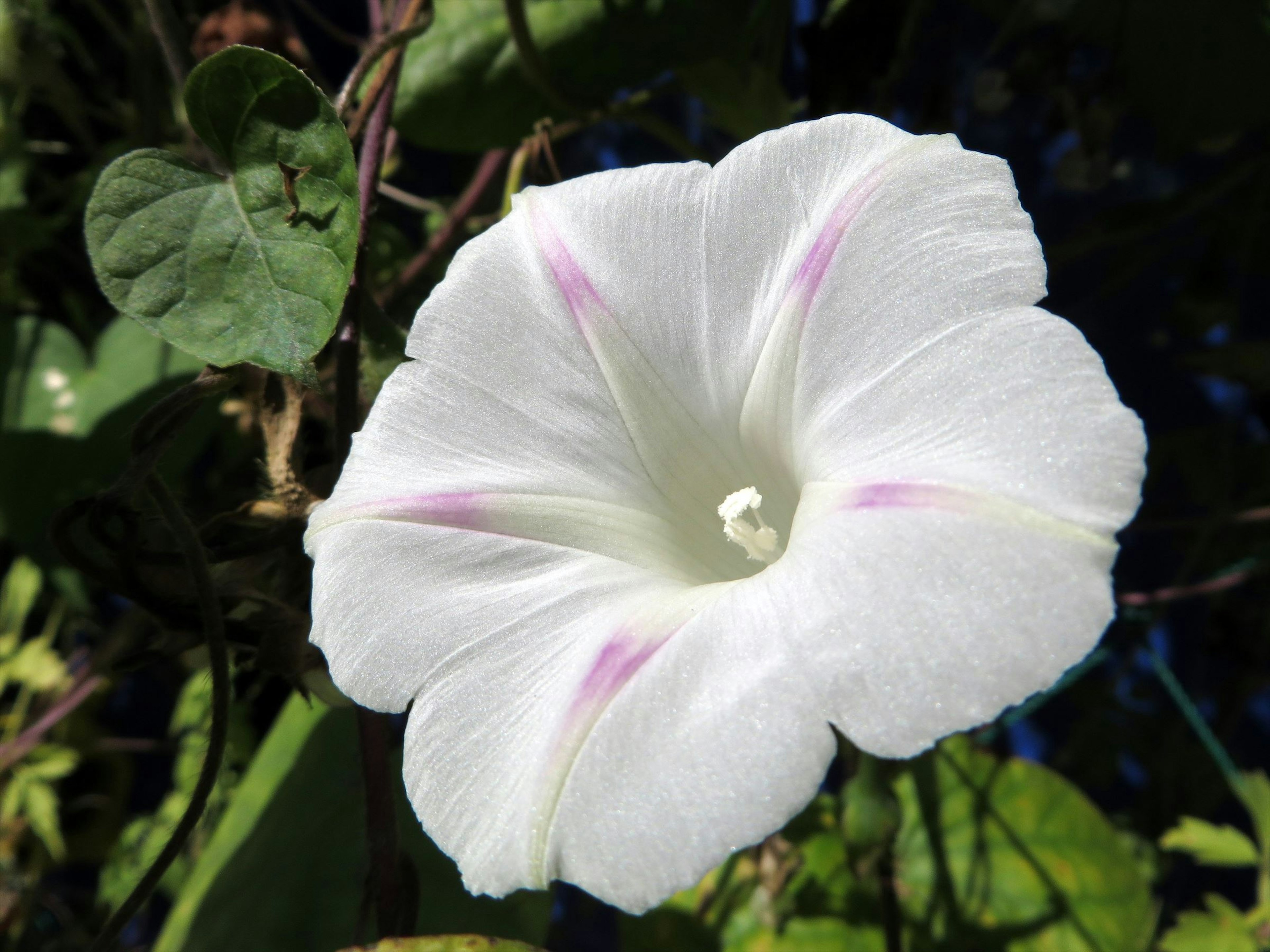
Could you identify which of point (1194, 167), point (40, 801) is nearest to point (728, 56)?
point (1194, 167)

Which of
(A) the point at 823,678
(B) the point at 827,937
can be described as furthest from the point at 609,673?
(B) the point at 827,937

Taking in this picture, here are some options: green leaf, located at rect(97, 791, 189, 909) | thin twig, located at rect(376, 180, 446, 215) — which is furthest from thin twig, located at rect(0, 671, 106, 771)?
thin twig, located at rect(376, 180, 446, 215)

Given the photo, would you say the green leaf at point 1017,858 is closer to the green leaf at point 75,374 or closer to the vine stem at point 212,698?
the vine stem at point 212,698

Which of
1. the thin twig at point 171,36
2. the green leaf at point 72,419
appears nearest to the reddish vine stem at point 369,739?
the thin twig at point 171,36

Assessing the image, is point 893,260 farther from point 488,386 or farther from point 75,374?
point 75,374

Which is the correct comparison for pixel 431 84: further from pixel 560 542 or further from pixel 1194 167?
pixel 1194 167
